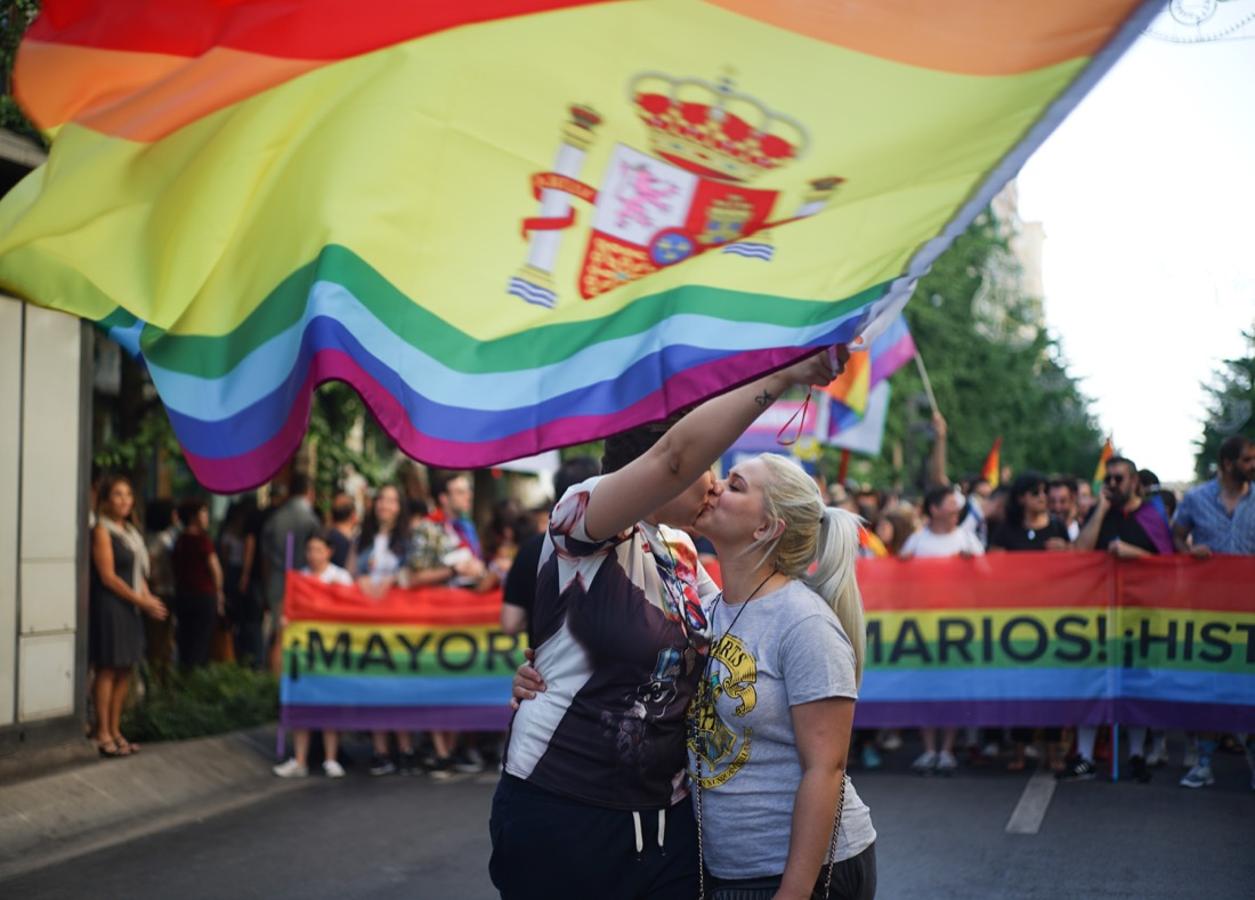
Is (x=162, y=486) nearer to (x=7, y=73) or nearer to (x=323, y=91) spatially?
(x=7, y=73)

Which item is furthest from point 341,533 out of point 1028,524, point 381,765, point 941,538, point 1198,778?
point 1198,778

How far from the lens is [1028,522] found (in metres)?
11.8

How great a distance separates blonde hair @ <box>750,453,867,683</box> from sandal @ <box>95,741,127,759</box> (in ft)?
26.9

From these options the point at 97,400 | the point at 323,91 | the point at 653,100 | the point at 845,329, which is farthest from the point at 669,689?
the point at 97,400

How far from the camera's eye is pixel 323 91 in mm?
3818

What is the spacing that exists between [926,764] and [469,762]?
341cm

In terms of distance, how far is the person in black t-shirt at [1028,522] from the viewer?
11.8 metres

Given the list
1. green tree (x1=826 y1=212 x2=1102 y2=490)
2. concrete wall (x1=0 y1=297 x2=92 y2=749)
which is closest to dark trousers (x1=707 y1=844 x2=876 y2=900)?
concrete wall (x1=0 y1=297 x2=92 y2=749)

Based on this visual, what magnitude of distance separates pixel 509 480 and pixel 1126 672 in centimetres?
2443

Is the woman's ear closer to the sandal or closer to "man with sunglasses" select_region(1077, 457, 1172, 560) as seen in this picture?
"man with sunglasses" select_region(1077, 457, 1172, 560)

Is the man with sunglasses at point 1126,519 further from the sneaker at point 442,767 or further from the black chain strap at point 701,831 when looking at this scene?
the black chain strap at point 701,831

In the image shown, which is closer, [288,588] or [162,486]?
[288,588]

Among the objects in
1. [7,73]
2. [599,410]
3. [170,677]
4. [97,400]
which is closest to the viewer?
[599,410]

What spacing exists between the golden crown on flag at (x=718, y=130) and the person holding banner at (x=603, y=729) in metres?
0.64
